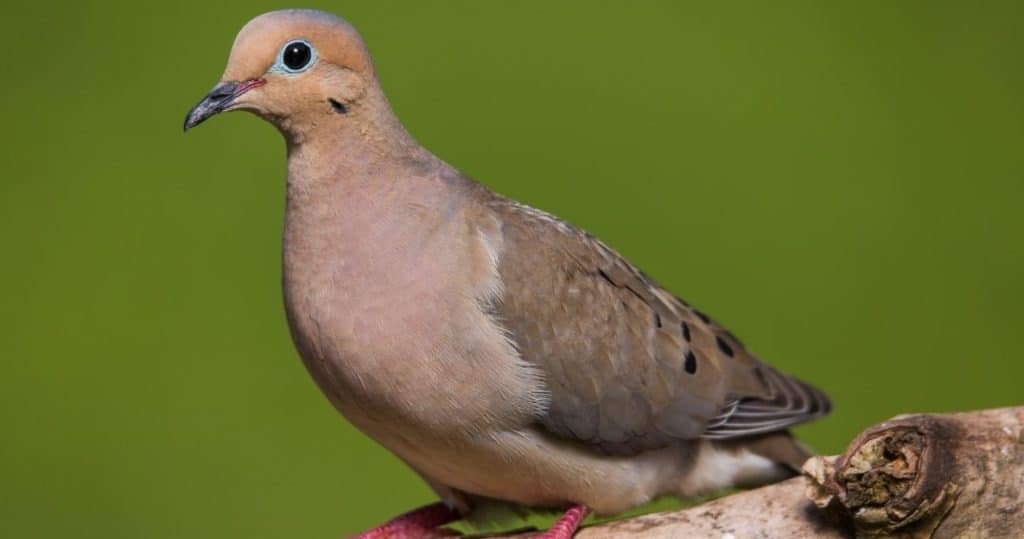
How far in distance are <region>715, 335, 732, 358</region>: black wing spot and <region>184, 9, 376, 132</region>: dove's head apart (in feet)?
4.17

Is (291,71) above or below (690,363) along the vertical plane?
above

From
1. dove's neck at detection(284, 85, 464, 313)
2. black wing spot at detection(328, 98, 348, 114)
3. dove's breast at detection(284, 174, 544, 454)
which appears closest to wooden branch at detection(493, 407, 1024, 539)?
dove's breast at detection(284, 174, 544, 454)

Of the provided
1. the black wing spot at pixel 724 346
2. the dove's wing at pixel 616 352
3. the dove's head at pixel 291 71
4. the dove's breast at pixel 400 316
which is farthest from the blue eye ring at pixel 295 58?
the black wing spot at pixel 724 346

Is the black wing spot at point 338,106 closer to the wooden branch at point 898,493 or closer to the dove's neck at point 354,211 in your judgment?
the dove's neck at point 354,211

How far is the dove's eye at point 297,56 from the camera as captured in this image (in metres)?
3.31

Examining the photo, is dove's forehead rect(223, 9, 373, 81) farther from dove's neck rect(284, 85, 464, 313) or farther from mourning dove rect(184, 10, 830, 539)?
dove's neck rect(284, 85, 464, 313)

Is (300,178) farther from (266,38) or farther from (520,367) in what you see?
(520,367)

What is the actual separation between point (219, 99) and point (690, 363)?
142 cm

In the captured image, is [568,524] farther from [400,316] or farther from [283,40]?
[283,40]

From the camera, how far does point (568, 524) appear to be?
3.64 meters

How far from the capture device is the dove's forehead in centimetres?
328

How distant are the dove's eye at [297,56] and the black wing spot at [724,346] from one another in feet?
4.62

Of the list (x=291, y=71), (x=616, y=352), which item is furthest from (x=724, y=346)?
(x=291, y=71)


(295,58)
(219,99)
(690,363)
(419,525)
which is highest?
(295,58)
